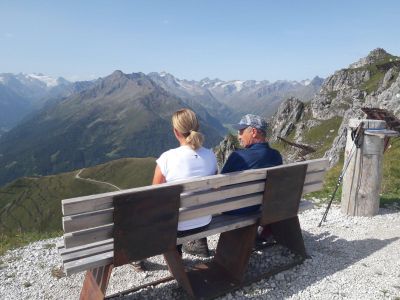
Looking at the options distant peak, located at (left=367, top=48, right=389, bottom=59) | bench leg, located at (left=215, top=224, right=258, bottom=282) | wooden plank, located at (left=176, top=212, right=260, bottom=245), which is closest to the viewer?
wooden plank, located at (left=176, top=212, right=260, bottom=245)

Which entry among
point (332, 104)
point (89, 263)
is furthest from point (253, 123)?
point (332, 104)

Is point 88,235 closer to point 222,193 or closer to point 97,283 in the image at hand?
point 97,283

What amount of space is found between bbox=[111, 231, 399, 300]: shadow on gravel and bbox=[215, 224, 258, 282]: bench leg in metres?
0.54

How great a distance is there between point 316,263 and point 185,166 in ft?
12.0

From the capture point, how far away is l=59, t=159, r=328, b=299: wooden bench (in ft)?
18.7

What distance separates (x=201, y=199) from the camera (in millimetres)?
6723

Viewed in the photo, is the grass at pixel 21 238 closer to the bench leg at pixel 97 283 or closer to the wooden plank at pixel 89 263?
the bench leg at pixel 97 283

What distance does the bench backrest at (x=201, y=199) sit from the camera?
5.55 metres

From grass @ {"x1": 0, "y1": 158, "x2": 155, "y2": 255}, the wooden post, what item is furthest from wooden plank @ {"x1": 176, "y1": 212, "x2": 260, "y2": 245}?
grass @ {"x1": 0, "y1": 158, "x2": 155, "y2": 255}

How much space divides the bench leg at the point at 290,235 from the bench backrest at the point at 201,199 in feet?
1.69

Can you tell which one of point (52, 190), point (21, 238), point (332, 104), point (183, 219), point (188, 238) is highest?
point (183, 219)

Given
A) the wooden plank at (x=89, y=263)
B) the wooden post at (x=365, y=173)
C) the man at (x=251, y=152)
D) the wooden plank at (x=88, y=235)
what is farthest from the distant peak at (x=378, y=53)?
the wooden plank at (x=88, y=235)

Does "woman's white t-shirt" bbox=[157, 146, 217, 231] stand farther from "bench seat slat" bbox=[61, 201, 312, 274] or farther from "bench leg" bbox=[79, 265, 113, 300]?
"bench leg" bbox=[79, 265, 113, 300]

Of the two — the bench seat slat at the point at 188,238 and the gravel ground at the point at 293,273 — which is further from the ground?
the bench seat slat at the point at 188,238
